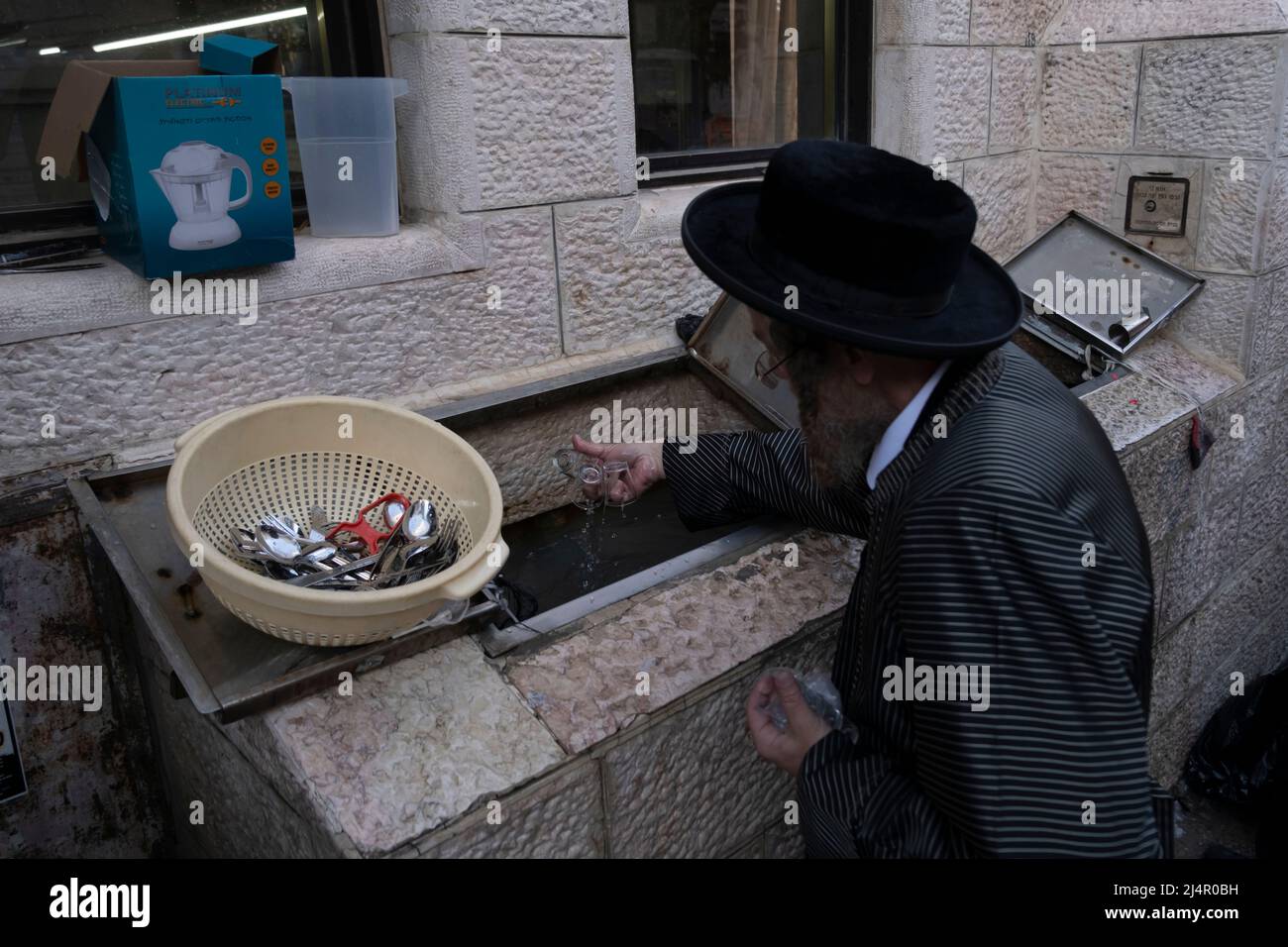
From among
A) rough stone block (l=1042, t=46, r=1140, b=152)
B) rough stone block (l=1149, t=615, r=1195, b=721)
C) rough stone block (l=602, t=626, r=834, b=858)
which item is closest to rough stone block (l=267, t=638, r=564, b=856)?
rough stone block (l=602, t=626, r=834, b=858)

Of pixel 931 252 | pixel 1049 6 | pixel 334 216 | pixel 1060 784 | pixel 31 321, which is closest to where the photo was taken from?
pixel 1060 784

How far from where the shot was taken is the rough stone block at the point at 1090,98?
13.1 ft

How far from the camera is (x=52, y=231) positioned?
2.39 m

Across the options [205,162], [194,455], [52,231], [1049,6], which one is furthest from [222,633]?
[1049,6]

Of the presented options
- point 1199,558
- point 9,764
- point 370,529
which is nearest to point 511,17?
point 370,529

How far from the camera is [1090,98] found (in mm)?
4117

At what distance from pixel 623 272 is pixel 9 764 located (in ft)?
6.72

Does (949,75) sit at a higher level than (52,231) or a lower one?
higher

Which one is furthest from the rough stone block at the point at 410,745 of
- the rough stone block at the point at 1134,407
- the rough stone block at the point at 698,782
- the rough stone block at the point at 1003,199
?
the rough stone block at the point at 1003,199

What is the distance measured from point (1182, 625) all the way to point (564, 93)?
3.05 m

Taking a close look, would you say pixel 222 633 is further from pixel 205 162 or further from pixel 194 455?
pixel 205 162

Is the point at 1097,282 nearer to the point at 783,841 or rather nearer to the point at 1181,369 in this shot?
the point at 1181,369

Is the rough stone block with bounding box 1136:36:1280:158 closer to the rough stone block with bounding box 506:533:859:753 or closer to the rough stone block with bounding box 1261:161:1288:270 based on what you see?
the rough stone block with bounding box 1261:161:1288:270
